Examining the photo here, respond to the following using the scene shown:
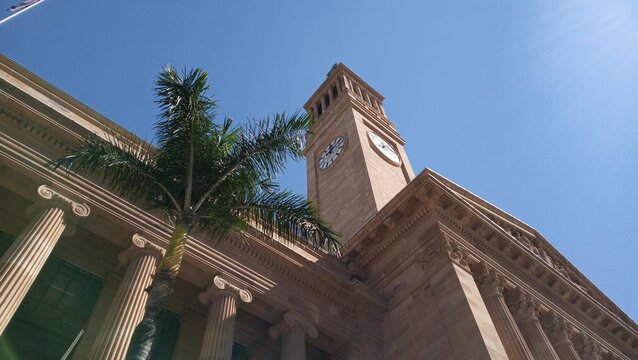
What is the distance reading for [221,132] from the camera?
13.8m

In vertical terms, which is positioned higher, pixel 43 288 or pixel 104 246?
pixel 104 246

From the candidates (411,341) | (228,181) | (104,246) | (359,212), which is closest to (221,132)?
(228,181)

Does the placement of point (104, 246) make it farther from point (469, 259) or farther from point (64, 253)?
point (469, 259)

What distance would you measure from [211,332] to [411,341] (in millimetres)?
6676

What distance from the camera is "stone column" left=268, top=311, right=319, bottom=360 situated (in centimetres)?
1616

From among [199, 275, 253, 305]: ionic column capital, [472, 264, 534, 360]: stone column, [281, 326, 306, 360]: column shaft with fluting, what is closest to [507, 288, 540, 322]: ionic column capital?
[472, 264, 534, 360]: stone column

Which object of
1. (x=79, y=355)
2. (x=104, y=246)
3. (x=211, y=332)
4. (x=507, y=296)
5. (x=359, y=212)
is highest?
(x=359, y=212)

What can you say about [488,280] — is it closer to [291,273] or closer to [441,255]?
[441,255]

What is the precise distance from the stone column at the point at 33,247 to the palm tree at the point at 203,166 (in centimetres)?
147

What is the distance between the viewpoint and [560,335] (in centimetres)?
2089

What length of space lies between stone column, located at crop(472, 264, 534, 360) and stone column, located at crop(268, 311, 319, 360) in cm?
581

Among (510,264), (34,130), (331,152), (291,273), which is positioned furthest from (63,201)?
(331,152)

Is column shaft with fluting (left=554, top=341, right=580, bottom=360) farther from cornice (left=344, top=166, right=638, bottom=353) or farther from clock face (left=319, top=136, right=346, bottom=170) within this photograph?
clock face (left=319, top=136, right=346, bottom=170)

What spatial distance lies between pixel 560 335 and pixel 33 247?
18.1 meters
